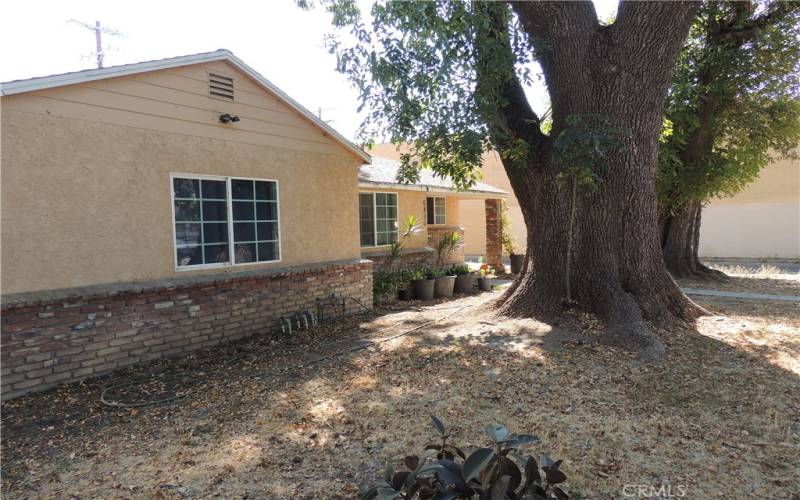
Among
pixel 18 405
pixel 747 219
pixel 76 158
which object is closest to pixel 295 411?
pixel 18 405

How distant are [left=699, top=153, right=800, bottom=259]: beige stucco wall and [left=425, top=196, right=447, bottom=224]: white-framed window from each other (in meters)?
15.9

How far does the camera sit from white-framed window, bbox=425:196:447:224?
15297mm

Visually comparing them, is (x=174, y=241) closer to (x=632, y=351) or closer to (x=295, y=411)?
(x=295, y=411)

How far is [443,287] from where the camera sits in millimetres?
12039

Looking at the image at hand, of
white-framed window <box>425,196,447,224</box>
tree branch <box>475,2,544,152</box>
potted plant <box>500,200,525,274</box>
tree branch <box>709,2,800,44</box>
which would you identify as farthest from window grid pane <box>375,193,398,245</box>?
tree branch <box>709,2,800,44</box>

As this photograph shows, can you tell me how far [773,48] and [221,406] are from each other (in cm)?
1262

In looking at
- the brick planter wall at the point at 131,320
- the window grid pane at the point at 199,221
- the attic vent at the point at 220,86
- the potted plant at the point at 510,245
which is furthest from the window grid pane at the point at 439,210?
the window grid pane at the point at 199,221

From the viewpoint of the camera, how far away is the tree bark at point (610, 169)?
6.71m

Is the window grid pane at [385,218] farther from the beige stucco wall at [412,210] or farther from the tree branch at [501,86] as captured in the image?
the tree branch at [501,86]

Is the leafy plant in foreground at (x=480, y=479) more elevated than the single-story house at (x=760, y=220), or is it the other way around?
the single-story house at (x=760, y=220)

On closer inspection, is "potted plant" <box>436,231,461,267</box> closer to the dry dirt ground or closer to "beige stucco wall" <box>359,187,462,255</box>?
"beige stucco wall" <box>359,187,462,255</box>

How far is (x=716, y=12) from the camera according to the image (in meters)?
11.0

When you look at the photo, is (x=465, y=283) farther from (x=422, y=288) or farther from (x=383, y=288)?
(x=383, y=288)

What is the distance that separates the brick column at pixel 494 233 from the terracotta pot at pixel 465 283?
3.73 m
